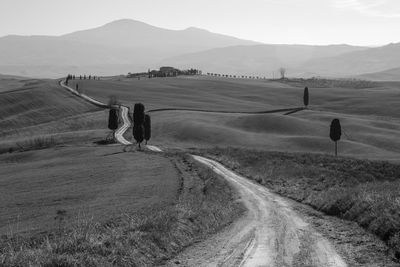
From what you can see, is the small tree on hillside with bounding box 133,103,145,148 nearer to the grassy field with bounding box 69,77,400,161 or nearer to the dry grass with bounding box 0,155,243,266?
the grassy field with bounding box 69,77,400,161

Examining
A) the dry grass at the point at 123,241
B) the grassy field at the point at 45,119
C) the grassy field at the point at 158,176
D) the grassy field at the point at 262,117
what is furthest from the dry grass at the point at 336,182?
the grassy field at the point at 45,119

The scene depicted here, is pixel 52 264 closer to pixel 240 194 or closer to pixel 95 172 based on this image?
pixel 240 194

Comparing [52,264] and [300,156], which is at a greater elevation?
[52,264]

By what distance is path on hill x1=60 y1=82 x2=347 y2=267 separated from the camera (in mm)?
16859

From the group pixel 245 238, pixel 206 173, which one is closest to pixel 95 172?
pixel 206 173

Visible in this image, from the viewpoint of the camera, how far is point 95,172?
4922 cm

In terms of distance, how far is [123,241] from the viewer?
17453 millimetres

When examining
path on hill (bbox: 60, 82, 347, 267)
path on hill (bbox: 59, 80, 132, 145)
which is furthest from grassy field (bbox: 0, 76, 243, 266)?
path on hill (bbox: 59, 80, 132, 145)

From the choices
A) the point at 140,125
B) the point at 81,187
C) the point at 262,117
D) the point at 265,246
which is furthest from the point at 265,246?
the point at 262,117

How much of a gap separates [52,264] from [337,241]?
34.4 feet

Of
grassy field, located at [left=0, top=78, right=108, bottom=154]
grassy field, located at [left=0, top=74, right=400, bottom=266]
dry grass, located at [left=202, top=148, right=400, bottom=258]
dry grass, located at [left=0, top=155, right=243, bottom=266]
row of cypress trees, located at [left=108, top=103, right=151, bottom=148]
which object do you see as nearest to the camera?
dry grass, located at [left=0, top=155, right=243, bottom=266]

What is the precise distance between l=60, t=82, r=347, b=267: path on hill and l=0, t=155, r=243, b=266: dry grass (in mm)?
736

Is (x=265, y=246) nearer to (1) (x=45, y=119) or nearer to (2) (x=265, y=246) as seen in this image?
(2) (x=265, y=246)

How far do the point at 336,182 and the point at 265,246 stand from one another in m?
22.9
